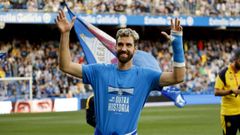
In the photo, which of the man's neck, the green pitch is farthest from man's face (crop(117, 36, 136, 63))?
the green pitch

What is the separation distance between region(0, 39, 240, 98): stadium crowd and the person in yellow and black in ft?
55.0

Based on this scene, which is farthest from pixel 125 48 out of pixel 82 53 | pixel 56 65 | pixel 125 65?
pixel 82 53

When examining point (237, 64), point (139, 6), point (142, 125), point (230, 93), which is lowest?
point (142, 125)

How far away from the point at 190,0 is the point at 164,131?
67.3 feet

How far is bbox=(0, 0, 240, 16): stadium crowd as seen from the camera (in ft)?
109

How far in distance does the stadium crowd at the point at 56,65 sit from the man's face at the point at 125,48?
20531mm

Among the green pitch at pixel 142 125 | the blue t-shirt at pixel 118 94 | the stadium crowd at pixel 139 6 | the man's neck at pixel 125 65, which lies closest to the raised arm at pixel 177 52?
the blue t-shirt at pixel 118 94

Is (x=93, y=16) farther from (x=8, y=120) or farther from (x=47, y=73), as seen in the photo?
(x=8, y=120)

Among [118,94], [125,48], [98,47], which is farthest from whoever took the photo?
[98,47]

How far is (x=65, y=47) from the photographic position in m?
6.53

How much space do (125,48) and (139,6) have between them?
3136cm

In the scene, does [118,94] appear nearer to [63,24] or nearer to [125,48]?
[125,48]

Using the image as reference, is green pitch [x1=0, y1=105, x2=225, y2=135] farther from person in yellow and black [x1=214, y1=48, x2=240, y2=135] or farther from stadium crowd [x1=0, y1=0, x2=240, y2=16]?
stadium crowd [x1=0, y1=0, x2=240, y2=16]

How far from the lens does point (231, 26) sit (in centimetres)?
4059
